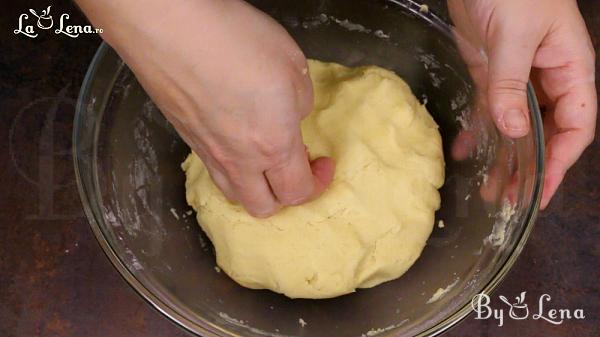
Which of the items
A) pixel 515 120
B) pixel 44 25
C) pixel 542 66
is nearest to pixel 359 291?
pixel 515 120

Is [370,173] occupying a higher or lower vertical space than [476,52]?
lower

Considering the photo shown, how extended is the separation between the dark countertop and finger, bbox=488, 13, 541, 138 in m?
0.48

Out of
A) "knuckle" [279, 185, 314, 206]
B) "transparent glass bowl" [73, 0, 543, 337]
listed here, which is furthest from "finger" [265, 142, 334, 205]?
"transparent glass bowl" [73, 0, 543, 337]

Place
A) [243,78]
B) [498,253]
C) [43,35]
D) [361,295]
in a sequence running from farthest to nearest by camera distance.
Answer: [43,35], [361,295], [498,253], [243,78]

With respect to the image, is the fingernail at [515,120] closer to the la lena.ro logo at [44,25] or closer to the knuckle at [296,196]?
the knuckle at [296,196]

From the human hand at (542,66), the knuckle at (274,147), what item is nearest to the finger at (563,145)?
the human hand at (542,66)

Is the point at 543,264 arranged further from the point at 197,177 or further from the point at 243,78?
the point at 243,78

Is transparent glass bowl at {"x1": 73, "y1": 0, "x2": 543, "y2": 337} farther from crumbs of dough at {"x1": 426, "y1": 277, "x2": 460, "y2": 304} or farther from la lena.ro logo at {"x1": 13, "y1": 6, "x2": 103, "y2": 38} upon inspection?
la lena.ro logo at {"x1": 13, "y1": 6, "x2": 103, "y2": 38}

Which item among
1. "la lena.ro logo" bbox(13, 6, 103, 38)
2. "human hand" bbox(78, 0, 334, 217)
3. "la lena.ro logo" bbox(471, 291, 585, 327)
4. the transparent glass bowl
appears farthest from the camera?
"la lena.ro logo" bbox(13, 6, 103, 38)

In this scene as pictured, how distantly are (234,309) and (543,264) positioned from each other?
76cm

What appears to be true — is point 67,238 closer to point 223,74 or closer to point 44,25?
point 44,25

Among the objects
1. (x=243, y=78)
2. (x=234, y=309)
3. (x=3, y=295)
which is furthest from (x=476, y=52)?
(x=3, y=295)

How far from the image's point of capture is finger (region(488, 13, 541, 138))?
3.73ft

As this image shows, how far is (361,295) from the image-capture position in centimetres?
139
